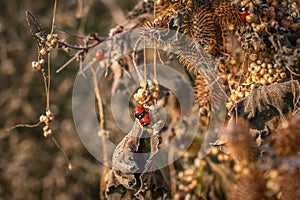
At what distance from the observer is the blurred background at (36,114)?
2.53 meters

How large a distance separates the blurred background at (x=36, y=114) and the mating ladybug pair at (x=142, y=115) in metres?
1.53

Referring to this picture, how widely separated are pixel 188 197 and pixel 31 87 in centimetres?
158

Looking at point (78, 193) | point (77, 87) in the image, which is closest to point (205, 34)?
point (77, 87)

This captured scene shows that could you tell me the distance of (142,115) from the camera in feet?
3.31

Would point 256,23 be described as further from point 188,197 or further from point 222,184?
point 222,184

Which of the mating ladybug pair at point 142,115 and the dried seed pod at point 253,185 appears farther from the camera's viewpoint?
the mating ladybug pair at point 142,115

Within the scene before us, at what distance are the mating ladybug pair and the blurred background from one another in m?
1.53

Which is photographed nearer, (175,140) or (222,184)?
(175,140)

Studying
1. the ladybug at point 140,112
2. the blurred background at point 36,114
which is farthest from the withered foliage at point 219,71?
the blurred background at point 36,114

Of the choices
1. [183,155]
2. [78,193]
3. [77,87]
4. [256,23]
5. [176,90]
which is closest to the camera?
[256,23]

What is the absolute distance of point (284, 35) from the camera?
106 centimetres

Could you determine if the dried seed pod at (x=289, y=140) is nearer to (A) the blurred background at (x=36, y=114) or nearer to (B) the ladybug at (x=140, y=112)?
(B) the ladybug at (x=140, y=112)

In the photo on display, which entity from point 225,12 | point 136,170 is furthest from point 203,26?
point 136,170

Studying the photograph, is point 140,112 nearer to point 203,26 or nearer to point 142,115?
point 142,115
